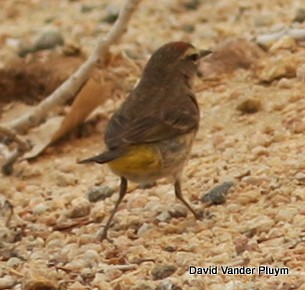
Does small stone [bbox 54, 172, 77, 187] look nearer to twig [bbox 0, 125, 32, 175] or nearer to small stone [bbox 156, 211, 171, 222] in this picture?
twig [bbox 0, 125, 32, 175]

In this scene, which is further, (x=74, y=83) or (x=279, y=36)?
(x=279, y=36)

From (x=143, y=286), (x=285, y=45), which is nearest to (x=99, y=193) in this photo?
(x=143, y=286)

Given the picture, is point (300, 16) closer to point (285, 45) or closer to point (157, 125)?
point (285, 45)

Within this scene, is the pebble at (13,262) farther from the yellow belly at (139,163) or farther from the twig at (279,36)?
the twig at (279,36)

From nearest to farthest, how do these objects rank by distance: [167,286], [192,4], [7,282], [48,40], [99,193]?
1. [167,286]
2. [7,282]
3. [99,193]
4. [48,40]
5. [192,4]

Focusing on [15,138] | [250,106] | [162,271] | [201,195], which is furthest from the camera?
[250,106]

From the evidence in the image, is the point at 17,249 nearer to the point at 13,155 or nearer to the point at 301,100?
the point at 13,155

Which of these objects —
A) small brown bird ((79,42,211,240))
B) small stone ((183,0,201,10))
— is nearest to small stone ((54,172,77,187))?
small brown bird ((79,42,211,240))
